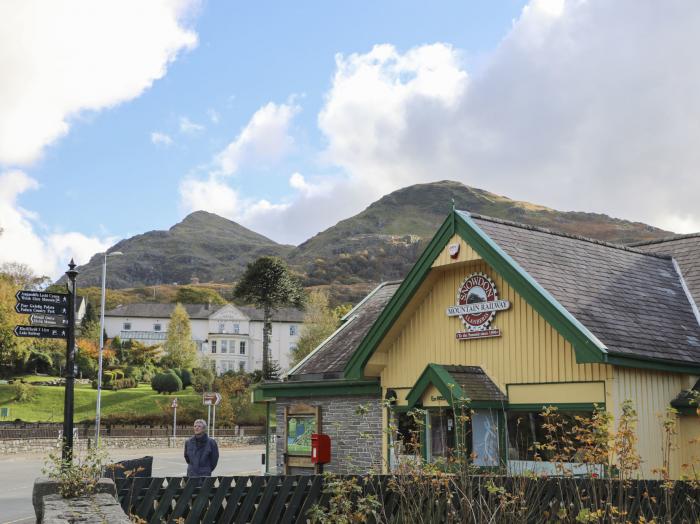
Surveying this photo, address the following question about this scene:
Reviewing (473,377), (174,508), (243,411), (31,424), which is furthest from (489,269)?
(243,411)

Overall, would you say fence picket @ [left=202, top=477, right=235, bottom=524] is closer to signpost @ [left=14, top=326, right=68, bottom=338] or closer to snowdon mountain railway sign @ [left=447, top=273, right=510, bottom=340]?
snowdon mountain railway sign @ [left=447, top=273, right=510, bottom=340]

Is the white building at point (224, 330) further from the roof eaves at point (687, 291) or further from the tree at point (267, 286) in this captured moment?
the roof eaves at point (687, 291)

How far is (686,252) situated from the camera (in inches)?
684

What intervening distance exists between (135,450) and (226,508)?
39758mm

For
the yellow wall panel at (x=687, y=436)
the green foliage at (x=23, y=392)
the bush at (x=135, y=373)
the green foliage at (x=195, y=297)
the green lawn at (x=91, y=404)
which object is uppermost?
the green foliage at (x=195, y=297)

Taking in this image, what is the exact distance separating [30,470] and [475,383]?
76.5 feet

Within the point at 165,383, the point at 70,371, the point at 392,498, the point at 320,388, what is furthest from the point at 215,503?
the point at 165,383

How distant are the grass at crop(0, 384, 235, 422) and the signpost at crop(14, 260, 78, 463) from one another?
133 ft

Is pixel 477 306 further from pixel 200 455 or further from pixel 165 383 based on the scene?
pixel 165 383

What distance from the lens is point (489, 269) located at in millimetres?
14664

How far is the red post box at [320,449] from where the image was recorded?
54.4 feet

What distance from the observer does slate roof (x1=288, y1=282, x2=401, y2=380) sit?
18.5 metres

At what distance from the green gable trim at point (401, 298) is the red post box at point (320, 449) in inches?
57.8

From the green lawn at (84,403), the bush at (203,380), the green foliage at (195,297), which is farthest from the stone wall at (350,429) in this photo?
the green foliage at (195,297)
